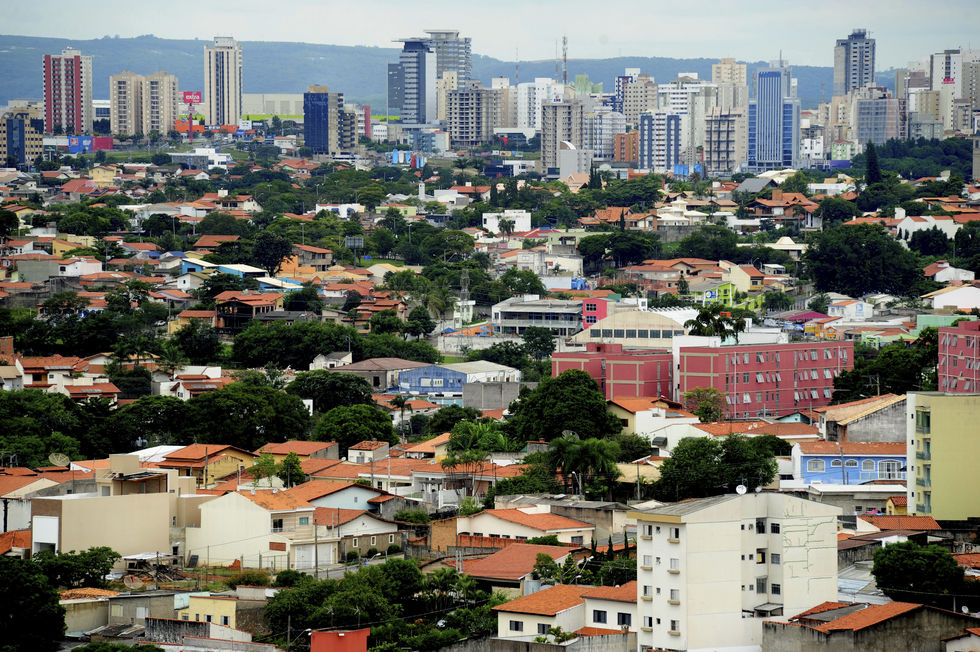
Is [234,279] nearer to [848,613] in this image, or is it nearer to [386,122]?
[848,613]

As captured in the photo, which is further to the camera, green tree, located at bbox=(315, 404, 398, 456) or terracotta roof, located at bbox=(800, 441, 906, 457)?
green tree, located at bbox=(315, 404, 398, 456)

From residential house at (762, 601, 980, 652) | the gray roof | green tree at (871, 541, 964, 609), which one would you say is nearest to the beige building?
green tree at (871, 541, 964, 609)

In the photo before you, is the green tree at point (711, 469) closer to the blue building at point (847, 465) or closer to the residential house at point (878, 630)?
the blue building at point (847, 465)

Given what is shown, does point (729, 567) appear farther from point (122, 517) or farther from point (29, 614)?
point (122, 517)

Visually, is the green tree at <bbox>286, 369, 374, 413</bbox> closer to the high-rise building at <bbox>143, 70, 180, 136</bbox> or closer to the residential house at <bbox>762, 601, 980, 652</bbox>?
the residential house at <bbox>762, 601, 980, 652</bbox>

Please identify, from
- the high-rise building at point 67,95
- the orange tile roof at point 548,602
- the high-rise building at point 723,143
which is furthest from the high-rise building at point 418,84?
the orange tile roof at point 548,602

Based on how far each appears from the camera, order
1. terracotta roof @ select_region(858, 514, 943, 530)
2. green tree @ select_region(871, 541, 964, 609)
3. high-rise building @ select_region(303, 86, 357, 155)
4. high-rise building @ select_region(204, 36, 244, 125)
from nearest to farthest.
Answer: green tree @ select_region(871, 541, 964, 609) < terracotta roof @ select_region(858, 514, 943, 530) < high-rise building @ select_region(303, 86, 357, 155) < high-rise building @ select_region(204, 36, 244, 125)

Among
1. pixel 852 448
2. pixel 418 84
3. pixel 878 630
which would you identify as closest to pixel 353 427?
pixel 852 448
